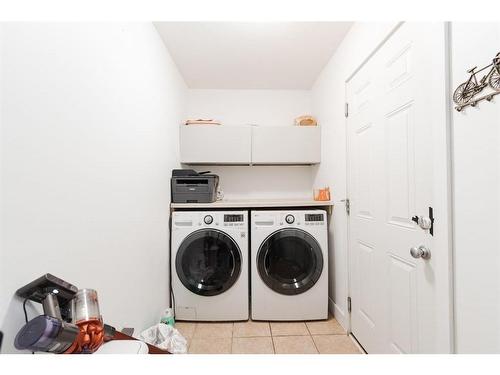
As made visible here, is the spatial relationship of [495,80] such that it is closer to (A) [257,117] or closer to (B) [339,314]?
(B) [339,314]

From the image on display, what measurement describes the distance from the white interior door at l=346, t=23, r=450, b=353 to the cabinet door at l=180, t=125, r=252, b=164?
1176 mm

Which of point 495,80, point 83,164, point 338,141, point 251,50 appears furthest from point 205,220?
point 495,80

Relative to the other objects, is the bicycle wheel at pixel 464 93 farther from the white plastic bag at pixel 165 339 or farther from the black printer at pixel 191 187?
the white plastic bag at pixel 165 339

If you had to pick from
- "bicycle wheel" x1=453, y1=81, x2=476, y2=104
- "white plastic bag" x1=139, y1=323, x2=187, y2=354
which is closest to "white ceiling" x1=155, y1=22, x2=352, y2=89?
"bicycle wheel" x1=453, y1=81, x2=476, y2=104

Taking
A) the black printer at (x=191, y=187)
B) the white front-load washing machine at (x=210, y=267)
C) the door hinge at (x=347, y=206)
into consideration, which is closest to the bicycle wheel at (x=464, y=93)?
the door hinge at (x=347, y=206)

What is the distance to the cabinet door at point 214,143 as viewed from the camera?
8.28ft

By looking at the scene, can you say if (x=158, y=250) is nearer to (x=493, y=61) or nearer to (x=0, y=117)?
(x=0, y=117)

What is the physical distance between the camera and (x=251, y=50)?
204cm

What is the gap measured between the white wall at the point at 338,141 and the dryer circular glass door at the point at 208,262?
0.88 metres

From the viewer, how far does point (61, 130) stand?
86 cm

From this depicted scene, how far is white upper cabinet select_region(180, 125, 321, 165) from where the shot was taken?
253cm

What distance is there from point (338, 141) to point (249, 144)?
959 mm

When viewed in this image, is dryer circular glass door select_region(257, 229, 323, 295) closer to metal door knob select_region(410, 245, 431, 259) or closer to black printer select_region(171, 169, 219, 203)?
black printer select_region(171, 169, 219, 203)
